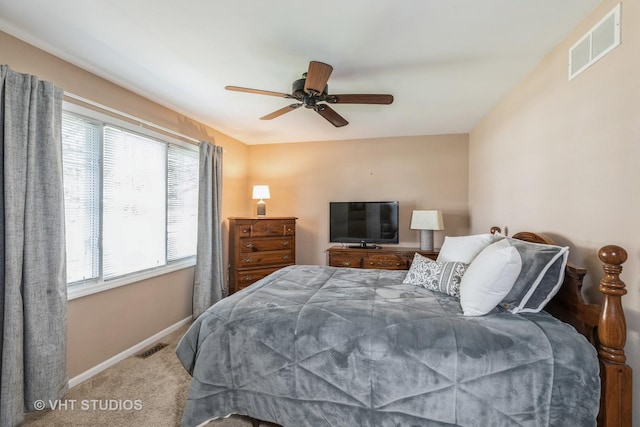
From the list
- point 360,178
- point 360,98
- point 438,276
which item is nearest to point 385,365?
point 438,276

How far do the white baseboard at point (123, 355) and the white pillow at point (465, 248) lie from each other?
2.97 meters

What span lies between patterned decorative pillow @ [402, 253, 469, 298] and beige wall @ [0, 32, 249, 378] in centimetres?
257

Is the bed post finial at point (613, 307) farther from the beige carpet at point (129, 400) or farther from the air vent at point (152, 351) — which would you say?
the air vent at point (152, 351)

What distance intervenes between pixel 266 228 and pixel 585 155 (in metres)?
3.38

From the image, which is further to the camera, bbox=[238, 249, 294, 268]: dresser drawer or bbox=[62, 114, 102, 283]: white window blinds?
bbox=[238, 249, 294, 268]: dresser drawer

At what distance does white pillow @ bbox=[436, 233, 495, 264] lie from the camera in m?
2.14

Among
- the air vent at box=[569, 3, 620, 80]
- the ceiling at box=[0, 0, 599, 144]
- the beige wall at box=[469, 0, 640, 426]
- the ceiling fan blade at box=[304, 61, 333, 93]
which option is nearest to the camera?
the beige wall at box=[469, 0, 640, 426]

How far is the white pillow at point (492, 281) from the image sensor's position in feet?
5.08

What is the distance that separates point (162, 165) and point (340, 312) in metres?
2.61

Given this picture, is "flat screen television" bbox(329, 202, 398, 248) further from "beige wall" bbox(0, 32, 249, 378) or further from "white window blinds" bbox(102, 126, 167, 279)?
"white window blinds" bbox(102, 126, 167, 279)

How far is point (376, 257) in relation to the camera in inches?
151
